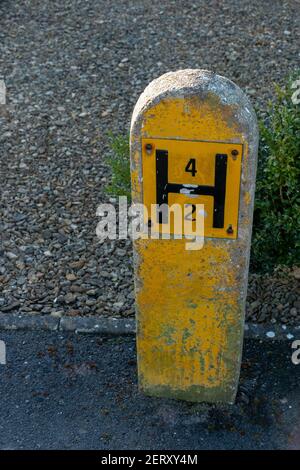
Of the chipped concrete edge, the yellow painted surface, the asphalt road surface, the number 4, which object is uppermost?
the number 4

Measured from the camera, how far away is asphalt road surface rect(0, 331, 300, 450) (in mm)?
3660

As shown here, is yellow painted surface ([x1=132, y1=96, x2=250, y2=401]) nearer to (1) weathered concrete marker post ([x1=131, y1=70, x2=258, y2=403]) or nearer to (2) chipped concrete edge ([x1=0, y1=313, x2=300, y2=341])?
(1) weathered concrete marker post ([x1=131, y1=70, x2=258, y2=403])

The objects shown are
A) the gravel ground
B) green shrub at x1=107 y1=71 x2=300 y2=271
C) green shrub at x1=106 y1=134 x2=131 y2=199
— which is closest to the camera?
green shrub at x1=107 y1=71 x2=300 y2=271

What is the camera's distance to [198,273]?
131 inches

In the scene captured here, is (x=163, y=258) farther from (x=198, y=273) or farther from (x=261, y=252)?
(x=261, y=252)

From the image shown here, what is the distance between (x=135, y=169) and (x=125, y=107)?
11.7 ft

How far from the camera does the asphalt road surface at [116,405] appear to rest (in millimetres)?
3660

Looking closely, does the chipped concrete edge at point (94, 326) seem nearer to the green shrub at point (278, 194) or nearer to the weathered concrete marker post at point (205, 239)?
the green shrub at point (278, 194)

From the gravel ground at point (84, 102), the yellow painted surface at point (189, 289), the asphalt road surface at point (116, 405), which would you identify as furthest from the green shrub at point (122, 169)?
the yellow painted surface at point (189, 289)

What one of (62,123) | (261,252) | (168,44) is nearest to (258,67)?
(168,44)

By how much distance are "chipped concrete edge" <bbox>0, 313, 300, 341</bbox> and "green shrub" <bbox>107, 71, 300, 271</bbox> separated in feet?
1.21

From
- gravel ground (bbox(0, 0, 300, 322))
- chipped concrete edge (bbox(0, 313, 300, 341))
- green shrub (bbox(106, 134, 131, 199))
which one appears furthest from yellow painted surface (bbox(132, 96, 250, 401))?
green shrub (bbox(106, 134, 131, 199))

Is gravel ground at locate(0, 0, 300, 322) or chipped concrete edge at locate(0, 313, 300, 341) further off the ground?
gravel ground at locate(0, 0, 300, 322)

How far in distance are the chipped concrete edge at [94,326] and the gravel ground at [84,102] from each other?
95 mm
